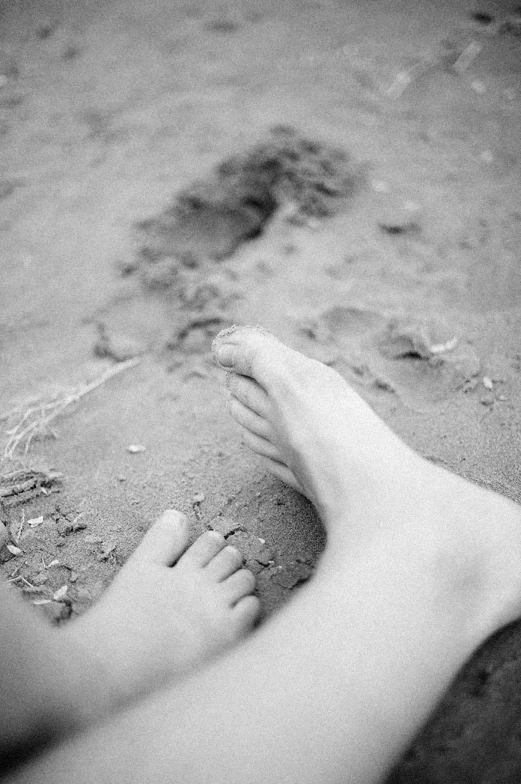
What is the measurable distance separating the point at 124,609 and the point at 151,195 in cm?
174

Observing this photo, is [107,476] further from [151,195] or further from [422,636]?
[151,195]

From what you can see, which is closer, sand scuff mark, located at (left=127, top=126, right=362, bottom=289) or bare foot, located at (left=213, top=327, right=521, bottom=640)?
bare foot, located at (left=213, top=327, right=521, bottom=640)

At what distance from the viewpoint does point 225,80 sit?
2902 millimetres

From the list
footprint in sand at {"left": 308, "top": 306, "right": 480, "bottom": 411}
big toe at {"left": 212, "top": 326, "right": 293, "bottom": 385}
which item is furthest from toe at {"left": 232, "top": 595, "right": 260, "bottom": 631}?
footprint in sand at {"left": 308, "top": 306, "right": 480, "bottom": 411}

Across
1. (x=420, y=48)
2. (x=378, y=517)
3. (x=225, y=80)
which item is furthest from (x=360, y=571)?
(x=420, y=48)

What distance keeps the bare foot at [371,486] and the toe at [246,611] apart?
8.9 inches

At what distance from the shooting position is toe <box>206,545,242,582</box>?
1.38 metres

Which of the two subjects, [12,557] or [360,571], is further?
[12,557]

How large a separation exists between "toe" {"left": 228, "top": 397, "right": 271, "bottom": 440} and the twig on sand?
522mm

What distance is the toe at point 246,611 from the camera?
1.28 meters

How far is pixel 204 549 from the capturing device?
143 cm

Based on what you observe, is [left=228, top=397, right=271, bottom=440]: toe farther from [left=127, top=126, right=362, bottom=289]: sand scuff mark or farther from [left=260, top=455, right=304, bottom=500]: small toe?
[left=127, top=126, right=362, bottom=289]: sand scuff mark

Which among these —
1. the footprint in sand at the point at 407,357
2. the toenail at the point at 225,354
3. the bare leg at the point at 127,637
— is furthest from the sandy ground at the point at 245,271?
the toenail at the point at 225,354

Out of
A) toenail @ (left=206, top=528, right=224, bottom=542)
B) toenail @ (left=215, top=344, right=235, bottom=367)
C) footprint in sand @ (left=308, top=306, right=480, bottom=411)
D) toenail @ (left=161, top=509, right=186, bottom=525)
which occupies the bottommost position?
footprint in sand @ (left=308, top=306, right=480, bottom=411)
